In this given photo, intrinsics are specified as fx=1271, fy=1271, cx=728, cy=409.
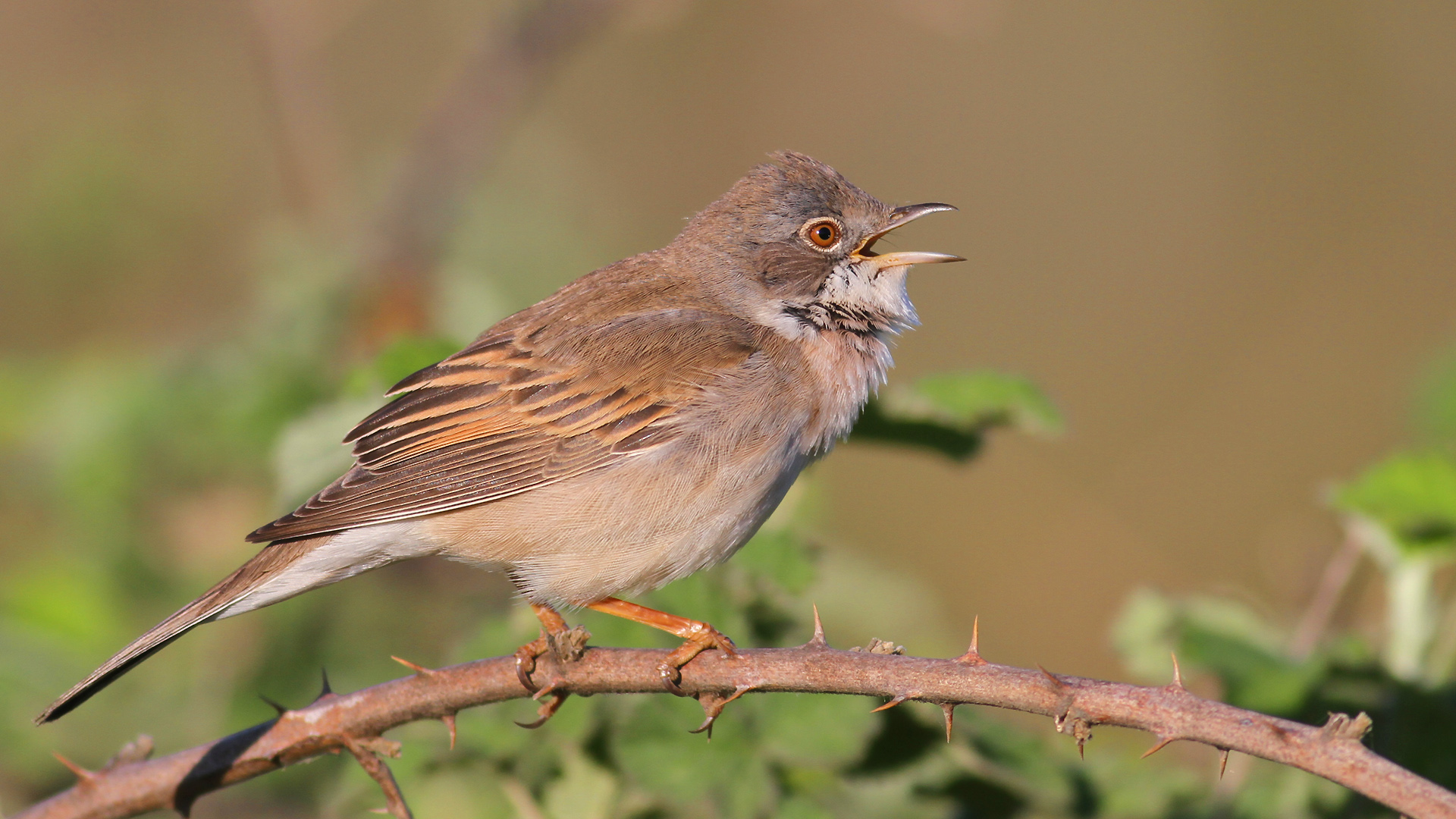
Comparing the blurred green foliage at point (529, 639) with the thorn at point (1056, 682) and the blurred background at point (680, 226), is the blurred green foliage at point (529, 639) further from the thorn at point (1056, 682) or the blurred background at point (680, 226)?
the thorn at point (1056, 682)

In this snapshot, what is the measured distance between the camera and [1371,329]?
931 centimetres

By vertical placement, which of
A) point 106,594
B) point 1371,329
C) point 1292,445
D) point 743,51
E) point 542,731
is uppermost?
point 743,51

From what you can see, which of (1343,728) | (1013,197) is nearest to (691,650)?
(1343,728)

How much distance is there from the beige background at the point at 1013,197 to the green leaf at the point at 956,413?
2959mm

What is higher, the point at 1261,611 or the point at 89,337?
the point at 89,337

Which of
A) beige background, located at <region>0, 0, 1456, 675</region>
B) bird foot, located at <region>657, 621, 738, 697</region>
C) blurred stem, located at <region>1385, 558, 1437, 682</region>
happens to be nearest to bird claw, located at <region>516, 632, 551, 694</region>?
bird foot, located at <region>657, 621, 738, 697</region>

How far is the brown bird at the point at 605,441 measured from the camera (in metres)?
3.47

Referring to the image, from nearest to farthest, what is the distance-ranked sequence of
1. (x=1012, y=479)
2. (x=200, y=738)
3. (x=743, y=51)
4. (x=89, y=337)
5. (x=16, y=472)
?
(x=200, y=738) → (x=16, y=472) → (x=89, y=337) → (x=1012, y=479) → (x=743, y=51)

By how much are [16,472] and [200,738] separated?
68.8 inches

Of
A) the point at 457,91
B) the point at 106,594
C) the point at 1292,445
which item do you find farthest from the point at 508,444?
the point at 1292,445

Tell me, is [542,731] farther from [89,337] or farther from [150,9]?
[150,9]

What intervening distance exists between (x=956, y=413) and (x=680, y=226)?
690 centimetres

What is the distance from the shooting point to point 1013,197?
35.1ft

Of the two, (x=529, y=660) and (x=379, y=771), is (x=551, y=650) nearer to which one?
(x=529, y=660)
